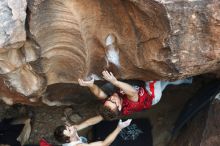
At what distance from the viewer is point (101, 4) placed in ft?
9.84

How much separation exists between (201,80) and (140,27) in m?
1.27

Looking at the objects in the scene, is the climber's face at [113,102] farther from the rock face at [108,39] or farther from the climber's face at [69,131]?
the climber's face at [69,131]

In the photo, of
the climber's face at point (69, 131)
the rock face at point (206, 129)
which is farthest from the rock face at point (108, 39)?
the rock face at point (206, 129)

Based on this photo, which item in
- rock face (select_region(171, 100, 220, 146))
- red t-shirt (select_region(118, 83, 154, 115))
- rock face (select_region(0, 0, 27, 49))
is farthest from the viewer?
rock face (select_region(171, 100, 220, 146))

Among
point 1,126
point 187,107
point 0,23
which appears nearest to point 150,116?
point 187,107

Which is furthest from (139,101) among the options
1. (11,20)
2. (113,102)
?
(11,20)

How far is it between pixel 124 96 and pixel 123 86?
19 centimetres

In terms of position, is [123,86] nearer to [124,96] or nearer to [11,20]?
[124,96]

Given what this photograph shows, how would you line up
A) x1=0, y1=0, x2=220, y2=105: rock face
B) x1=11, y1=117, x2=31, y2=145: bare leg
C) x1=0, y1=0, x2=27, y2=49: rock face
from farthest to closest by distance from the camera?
x1=11, y1=117, x2=31, y2=145: bare leg
x1=0, y1=0, x2=220, y2=105: rock face
x1=0, y1=0, x2=27, y2=49: rock face

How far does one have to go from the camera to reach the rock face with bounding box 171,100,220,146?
3650mm

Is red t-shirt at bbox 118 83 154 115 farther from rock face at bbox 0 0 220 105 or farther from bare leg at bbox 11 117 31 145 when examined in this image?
bare leg at bbox 11 117 31 145

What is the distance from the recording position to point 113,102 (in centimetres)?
334

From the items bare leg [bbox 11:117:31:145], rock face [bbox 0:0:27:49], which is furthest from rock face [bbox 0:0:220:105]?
bare leg [bbox 11:117:31:145]

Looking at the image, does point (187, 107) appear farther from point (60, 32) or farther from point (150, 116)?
point (60, 32)
